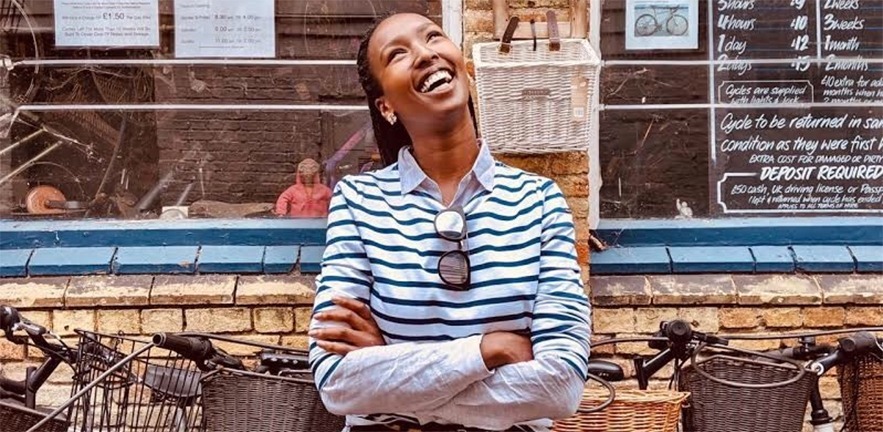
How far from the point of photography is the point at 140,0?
5.09m

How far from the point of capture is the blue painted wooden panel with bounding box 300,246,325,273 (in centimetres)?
493

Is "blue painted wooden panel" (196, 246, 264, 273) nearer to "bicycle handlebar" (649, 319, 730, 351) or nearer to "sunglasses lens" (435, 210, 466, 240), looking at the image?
"bicycle handlebar" (649, 319, 730, 351)

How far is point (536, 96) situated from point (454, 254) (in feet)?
7.13

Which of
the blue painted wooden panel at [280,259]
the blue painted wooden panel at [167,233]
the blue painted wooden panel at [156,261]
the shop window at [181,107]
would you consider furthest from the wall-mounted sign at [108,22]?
the blue painted wooden panel at [280,259]

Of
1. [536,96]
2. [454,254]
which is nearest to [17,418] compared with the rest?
[454,254]

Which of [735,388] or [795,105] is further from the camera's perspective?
[795,105]

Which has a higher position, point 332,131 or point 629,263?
point 332,131

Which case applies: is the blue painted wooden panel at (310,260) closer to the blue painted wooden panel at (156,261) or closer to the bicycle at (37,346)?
the blue painted wooden panel at (156,261)

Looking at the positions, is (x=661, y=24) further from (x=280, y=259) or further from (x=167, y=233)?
(x=167, y=233)

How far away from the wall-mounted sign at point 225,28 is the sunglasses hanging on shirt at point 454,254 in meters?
3.20

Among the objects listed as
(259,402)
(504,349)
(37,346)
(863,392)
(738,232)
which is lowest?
Answer: (863,392)

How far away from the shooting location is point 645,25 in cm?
511

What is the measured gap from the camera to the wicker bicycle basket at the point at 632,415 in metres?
3.34

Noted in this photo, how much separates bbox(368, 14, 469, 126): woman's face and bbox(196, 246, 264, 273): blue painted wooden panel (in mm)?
2758
